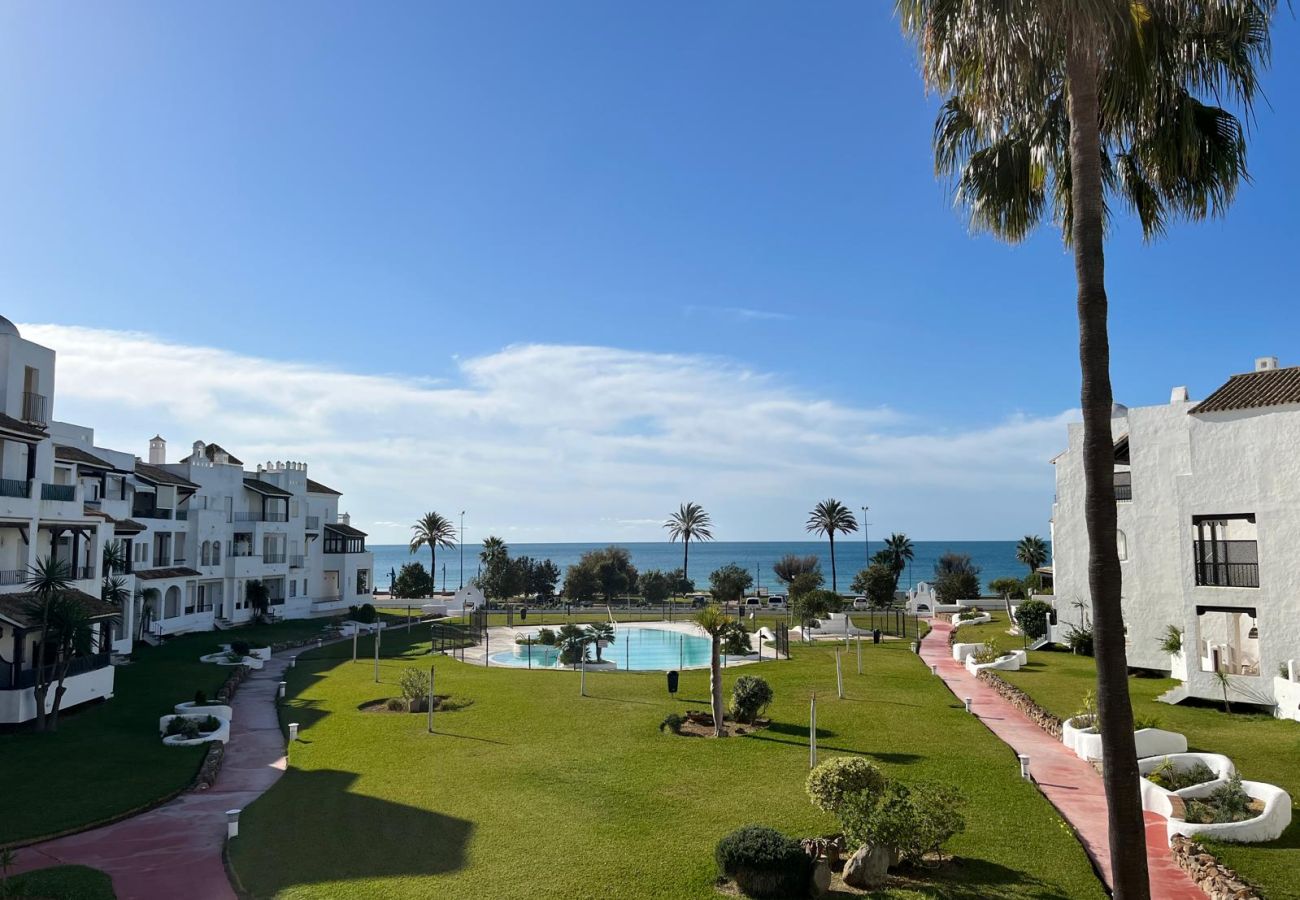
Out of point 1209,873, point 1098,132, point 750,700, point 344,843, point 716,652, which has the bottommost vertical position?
point 344,843

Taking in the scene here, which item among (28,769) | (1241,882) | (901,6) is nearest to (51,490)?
(28,769)

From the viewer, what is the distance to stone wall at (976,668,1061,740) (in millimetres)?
26281

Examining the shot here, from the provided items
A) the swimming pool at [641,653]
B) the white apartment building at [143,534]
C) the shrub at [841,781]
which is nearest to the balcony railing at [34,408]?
the white apartment building at [143,534]

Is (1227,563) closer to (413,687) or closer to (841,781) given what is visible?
(841,781)

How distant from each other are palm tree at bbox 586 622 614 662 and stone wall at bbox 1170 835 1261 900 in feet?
110

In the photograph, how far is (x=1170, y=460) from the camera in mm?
35531

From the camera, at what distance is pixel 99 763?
2388cm

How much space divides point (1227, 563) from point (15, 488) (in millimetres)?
42716

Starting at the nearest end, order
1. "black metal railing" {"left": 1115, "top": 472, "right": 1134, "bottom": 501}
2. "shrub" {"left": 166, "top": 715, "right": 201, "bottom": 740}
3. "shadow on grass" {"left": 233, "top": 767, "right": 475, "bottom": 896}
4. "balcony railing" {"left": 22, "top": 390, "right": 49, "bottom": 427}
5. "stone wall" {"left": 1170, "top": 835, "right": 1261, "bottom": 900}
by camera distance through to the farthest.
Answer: "stone wall" {"left": 1170, "top": 835, "right": 1261, "bottom": 900} < "shadow on grass" {"left": 233, "top": 767, "right": 475, "bottom": 896} < "shrub" {"left": 166, "top": 715, "right": 201, "bottom": 740} < "balcony railing" {"left": 22, "top": 390, "right": 49, "bottom": 427} < "black metal railing" {"left": 1115, "top": 472, "right": 1134, "bottom": 501}

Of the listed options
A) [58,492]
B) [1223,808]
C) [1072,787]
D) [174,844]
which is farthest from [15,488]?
[1223,808]

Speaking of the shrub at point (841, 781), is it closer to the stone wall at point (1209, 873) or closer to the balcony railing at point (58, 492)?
the stone wall at point (1209, 873)

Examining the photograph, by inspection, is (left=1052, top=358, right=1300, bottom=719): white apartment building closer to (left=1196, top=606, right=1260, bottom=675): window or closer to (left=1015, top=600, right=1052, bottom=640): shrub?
(left=1196, top=606, right=1260, bottom=675): window

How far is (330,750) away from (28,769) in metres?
7.43

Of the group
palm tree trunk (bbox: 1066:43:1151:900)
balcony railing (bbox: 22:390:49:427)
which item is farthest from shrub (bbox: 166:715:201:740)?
palm tree trunk (bbox: 1066:43:1151:900)
